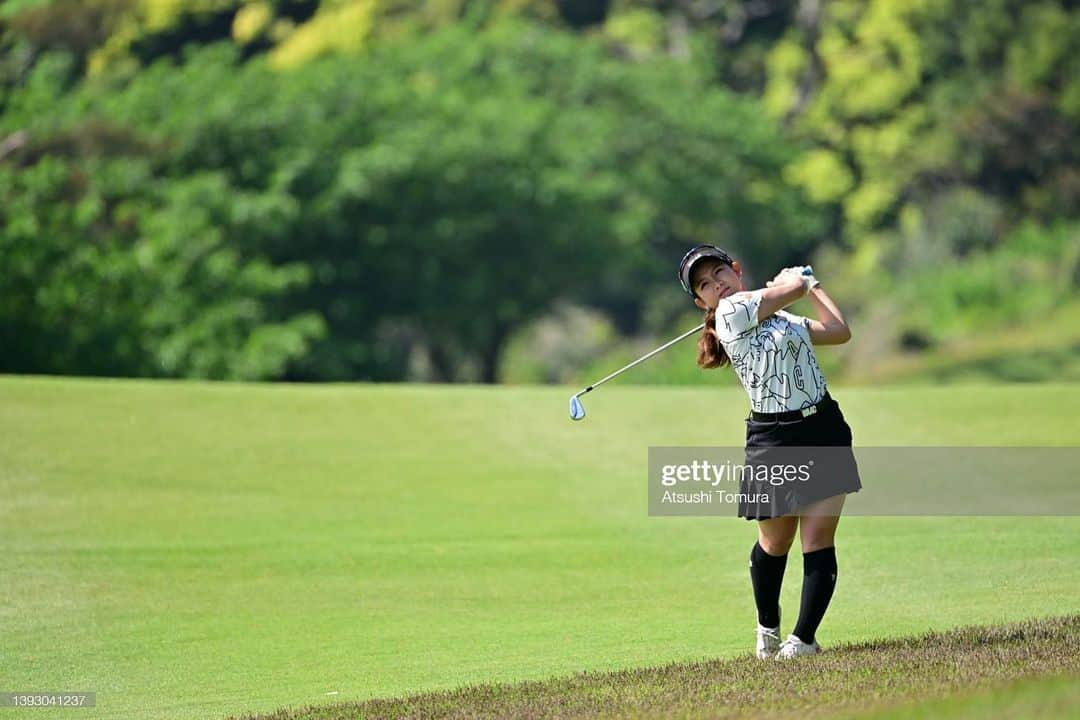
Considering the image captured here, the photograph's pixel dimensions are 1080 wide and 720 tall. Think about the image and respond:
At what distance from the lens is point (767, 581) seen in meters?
6.38

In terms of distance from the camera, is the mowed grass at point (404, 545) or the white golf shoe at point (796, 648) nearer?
the white golf shoe at point (796, 648)

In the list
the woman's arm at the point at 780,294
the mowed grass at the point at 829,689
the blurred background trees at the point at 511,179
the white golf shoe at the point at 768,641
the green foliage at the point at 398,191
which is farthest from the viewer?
the green foliage at the point at 398,191

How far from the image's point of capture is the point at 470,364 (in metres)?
39.2

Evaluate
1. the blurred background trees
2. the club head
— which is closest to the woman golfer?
the club head

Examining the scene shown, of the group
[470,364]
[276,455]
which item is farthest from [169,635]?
[470,364]

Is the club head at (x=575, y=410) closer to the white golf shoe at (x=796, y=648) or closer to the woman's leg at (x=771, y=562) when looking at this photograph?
the woman's leg at (x=771, y=562)

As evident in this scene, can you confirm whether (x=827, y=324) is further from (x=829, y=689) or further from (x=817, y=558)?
(x=829, y=689)

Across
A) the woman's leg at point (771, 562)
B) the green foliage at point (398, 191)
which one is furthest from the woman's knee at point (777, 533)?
the green foliage at point (398, 191)

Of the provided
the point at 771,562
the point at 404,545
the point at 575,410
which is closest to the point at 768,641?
the point at 771,562

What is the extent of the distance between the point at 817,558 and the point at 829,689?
0.91 meters

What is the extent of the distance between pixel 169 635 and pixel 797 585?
311cm

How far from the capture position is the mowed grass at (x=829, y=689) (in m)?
4.87

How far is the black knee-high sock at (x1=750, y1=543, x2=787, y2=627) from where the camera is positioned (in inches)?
250

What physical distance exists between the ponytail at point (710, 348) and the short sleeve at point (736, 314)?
173mm
